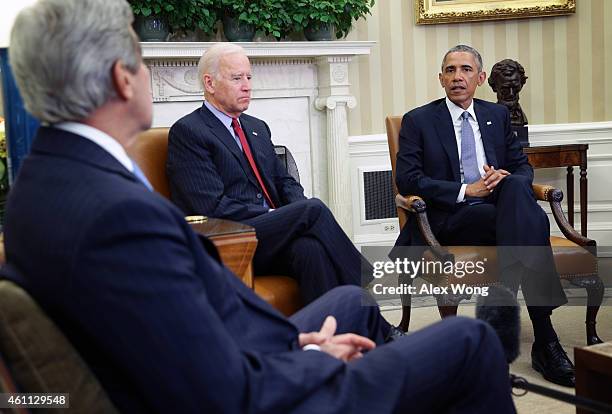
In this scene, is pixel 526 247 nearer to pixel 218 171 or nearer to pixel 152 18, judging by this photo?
pixel 218 171

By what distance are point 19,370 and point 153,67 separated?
4047 mm

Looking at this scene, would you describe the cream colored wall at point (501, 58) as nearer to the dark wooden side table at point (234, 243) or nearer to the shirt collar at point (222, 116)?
the shirt collar at point (222, 116)

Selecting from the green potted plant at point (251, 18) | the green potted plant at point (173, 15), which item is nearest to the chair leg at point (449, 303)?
the green potted plant at point (251, 18)

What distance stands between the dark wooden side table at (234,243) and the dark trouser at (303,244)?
0.46 m

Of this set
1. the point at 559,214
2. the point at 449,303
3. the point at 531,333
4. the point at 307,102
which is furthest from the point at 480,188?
the point at 307,102

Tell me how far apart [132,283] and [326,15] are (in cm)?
423

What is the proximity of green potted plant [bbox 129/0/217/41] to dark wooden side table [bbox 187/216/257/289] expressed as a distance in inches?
99.4

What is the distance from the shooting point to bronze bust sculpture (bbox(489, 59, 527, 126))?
5434 mm

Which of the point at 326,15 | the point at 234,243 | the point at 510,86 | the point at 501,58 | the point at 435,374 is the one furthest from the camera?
the point at 501,58

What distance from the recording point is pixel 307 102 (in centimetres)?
572

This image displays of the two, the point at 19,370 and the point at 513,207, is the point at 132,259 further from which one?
the point at 513,207

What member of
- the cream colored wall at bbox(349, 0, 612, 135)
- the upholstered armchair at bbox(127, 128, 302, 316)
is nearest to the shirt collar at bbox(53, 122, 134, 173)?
the upholstered armchair at bbox(127, 128, 302, 316)

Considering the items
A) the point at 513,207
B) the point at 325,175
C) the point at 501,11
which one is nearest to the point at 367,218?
the point at 325,175

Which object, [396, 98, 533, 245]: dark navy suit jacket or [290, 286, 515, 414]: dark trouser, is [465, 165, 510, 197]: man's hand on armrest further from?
[290, 286, 515, 414]: dark trouser
